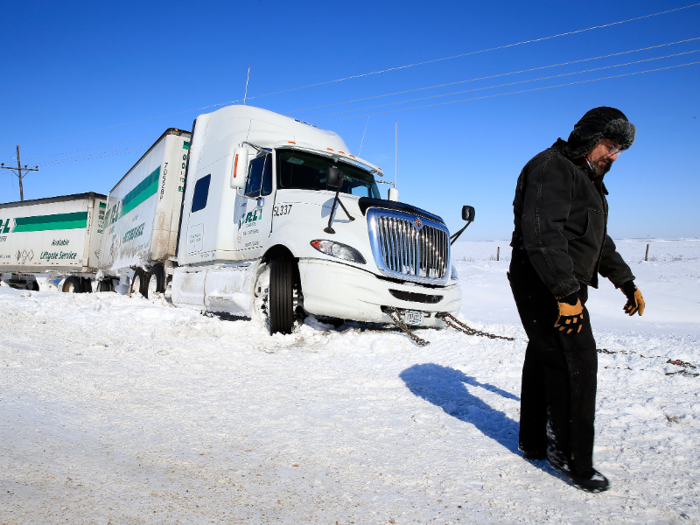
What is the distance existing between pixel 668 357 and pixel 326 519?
470 centimetres

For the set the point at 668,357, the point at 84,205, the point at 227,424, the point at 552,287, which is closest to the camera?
the point at 552,287

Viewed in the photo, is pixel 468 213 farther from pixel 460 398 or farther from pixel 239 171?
pixel 239 171

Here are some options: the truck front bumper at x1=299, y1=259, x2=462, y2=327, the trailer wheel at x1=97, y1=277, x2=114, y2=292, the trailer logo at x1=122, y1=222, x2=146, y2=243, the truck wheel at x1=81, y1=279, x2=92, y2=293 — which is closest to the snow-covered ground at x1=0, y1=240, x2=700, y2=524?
the truck front bumper at x1=299, y1=259, x2=462, y2=327

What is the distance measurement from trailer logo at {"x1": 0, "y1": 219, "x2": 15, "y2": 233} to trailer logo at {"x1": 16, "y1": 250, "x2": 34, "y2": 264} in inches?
59.4

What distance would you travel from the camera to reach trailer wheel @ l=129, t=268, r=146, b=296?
1120cm

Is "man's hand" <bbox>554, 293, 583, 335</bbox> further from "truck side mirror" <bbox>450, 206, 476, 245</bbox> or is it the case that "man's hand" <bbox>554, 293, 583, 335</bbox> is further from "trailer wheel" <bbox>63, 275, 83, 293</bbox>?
"trailer wheel" <bbox>63, 275, 83, 293</bbox>

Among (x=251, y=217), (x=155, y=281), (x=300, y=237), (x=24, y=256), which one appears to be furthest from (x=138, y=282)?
(x=24, y=256)

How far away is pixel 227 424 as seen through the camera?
3002 millimetres

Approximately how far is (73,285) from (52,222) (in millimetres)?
2612

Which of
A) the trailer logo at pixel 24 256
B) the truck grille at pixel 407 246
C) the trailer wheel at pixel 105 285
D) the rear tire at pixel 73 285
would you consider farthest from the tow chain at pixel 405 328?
the trailer logo at pixel 24 256

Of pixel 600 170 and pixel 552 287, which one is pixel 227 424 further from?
pixel 600 170

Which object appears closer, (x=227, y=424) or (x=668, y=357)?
(x=227, y=424)

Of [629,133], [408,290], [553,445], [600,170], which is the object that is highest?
[629,133]

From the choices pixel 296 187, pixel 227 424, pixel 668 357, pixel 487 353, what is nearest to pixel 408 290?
pixel 487 353
